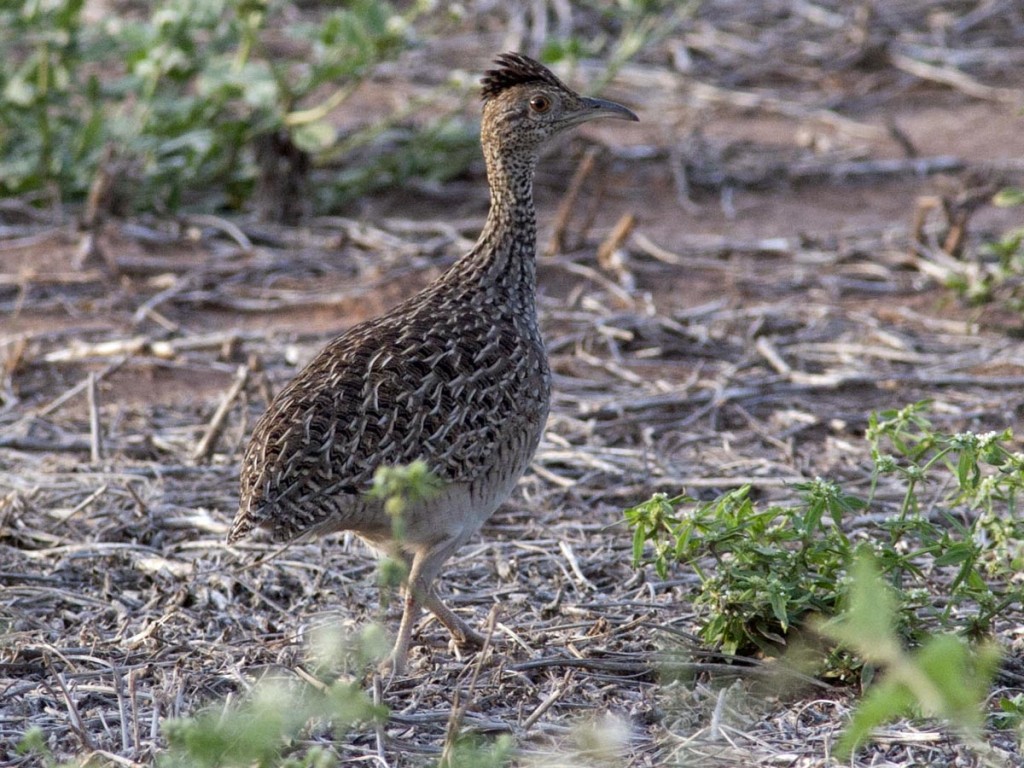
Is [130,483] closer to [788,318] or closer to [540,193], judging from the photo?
[788,318]

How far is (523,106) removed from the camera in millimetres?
5832

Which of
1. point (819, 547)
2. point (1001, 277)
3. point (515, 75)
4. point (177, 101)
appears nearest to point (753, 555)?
point (819, 547)

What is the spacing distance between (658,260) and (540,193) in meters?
1.68

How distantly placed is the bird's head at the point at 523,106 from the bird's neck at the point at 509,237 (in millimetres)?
81

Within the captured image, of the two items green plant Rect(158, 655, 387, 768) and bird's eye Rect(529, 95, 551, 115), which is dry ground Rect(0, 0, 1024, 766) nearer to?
green plant Rect(158, 655, 387, 768)

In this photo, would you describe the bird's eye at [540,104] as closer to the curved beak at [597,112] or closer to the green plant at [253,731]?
the curved beak at [597,112]

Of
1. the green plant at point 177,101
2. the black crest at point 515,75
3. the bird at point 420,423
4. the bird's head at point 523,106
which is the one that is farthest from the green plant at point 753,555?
the green plant at point 177,101

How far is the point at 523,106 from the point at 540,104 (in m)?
0.07

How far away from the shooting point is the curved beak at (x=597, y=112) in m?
5.96

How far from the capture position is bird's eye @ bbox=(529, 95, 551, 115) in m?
5.84

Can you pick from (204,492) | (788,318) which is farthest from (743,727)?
(788,318)

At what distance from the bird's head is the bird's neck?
0.08 meters

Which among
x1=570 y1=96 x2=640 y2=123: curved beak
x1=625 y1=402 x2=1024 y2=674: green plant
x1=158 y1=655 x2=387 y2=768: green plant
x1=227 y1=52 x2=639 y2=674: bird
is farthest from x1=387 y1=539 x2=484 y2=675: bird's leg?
x1=570 y1=96 x2=640 y2=123: curved beak

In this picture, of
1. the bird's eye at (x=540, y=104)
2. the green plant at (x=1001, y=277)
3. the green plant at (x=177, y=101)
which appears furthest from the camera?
the green plant at (x=177, y=101)
